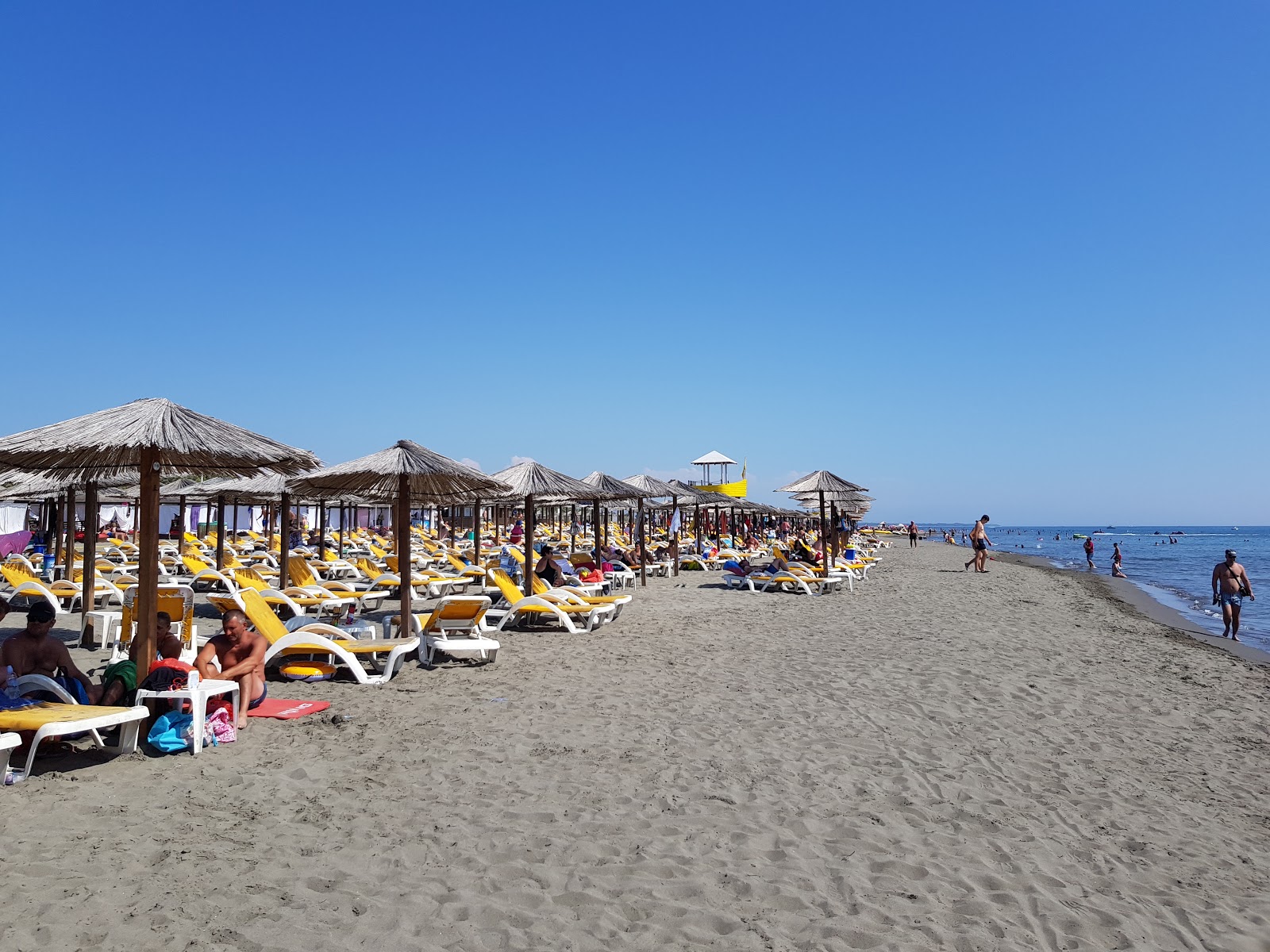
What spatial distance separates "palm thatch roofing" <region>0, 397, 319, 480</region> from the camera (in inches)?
198

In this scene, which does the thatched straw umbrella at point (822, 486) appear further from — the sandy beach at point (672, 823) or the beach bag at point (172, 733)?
the beach bag at point (172, 733)

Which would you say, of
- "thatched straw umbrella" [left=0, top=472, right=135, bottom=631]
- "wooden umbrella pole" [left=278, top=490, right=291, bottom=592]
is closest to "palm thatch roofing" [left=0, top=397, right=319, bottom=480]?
"thatched straw umbrella" [left=0, top=472, right=135, bottom=631]

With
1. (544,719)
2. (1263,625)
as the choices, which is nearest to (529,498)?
(544,719)

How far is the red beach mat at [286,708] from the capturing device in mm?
5160

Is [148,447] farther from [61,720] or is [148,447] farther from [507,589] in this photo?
[507,589]

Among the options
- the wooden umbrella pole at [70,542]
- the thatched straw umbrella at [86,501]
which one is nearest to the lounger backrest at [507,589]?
the thatched straw umbrella at [86,501]

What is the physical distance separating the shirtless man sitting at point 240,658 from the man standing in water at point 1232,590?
1199 centimetres

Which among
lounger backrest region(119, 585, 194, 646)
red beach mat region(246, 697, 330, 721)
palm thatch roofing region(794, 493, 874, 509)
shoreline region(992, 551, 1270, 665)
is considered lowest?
shoreline region(992, 551, 1270, 665)

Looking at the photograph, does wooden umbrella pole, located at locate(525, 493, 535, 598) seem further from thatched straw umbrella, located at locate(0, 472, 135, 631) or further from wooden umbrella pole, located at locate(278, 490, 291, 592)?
thatched straw umbrella, located at locate(0, 472, 135, 631)

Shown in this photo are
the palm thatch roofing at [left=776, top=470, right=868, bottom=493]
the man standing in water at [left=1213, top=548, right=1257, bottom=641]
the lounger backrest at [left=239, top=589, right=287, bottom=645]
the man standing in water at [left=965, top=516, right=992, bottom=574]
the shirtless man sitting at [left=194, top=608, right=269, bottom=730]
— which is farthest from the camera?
the man standing in water at [left=965, top=516, right=992, bottom=574]

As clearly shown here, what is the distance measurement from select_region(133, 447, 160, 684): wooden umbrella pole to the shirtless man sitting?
12.8 inches

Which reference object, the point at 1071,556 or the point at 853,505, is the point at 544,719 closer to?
the point at 853,505

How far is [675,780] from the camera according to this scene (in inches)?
161

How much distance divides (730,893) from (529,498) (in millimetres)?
7721
